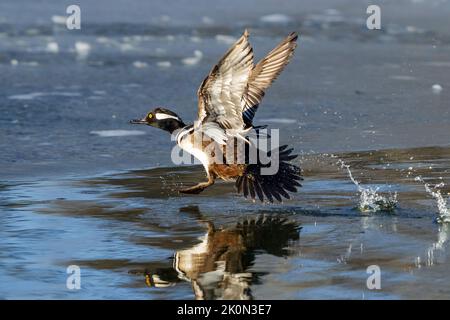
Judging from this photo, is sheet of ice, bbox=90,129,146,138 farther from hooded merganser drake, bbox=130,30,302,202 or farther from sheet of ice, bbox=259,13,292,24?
sheet of ice, bbox=259,13,292,24

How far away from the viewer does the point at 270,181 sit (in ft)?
22.7

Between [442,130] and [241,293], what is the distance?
18.5 feet

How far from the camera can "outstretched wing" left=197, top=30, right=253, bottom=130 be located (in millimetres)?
6367

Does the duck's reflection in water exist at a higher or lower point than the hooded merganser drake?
lower

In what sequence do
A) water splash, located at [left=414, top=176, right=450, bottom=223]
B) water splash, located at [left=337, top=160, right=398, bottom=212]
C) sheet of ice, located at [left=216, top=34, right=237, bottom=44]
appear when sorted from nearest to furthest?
water splash, located at [left=414, top=176, right=450, bottom=223]
water splash, located at [left=337, top=160, right=398, bottom=212]
sheet of ice, located at [left=216, top=34, right=237, bottom=44]

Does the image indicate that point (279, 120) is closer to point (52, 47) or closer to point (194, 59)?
point (194, 59)

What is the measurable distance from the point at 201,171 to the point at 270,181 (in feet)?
→ 5.12

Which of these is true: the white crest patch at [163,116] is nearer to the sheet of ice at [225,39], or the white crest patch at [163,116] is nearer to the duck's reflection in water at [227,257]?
the duck's reflection in water at [227,257]

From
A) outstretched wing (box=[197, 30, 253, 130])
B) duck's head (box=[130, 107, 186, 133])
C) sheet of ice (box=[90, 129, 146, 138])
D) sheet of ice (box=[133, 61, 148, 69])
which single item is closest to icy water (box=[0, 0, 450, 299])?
sheet of ice (box=[90, 129, 146, 138])

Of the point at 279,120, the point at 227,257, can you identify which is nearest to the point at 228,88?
the point at 227,257

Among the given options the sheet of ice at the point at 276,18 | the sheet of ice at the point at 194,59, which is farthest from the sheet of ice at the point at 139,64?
the sheet of ice at the point at 276,18

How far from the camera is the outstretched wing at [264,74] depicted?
7.26m

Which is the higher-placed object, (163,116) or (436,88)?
(163,116)
